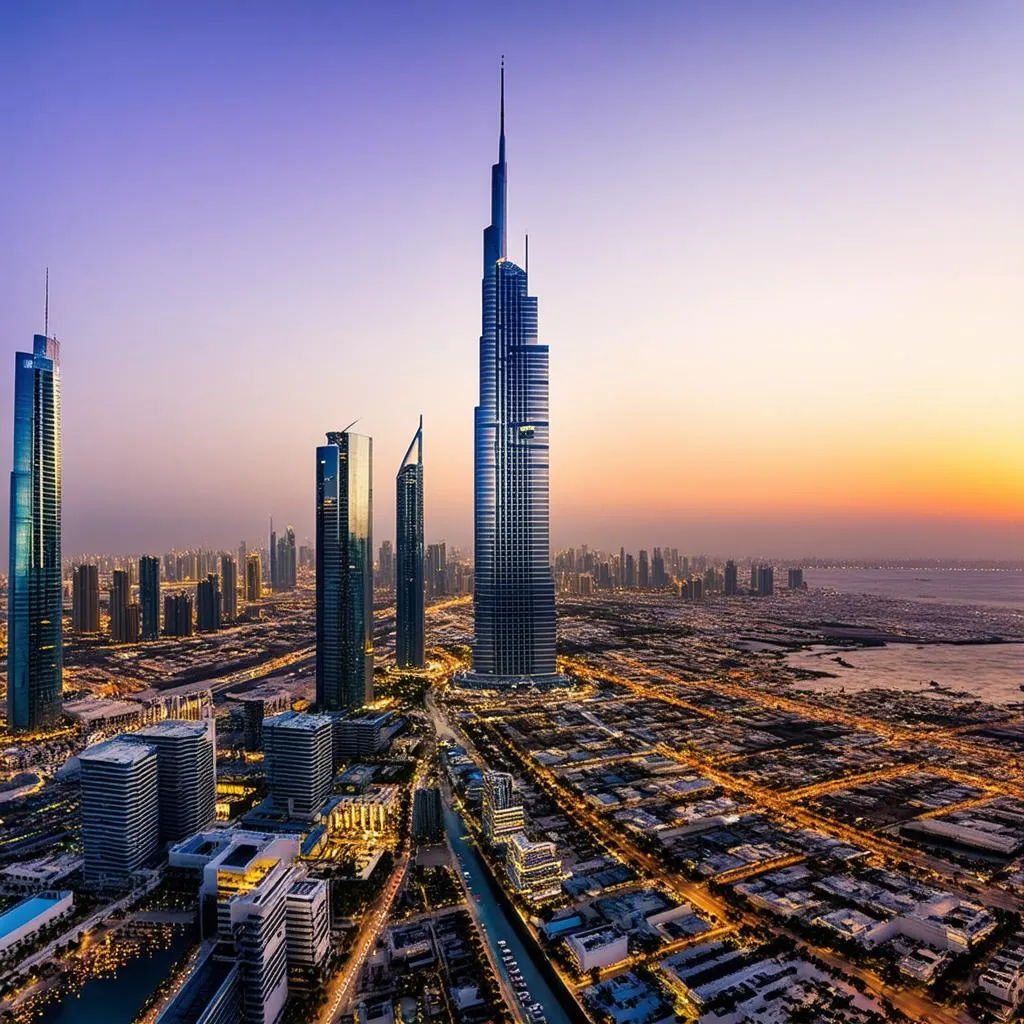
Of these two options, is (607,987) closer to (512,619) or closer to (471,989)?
(471,989)

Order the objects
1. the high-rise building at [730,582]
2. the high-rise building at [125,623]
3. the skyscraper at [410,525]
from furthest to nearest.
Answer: the high-rise building at [730,582] → the high-rise building at [125,623] → the skyscraper at [410,525]

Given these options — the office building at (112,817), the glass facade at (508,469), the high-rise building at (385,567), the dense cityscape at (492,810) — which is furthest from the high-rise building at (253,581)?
the office building at (112,817)

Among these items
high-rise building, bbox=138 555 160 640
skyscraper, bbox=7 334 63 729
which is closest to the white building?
skyscraper, bbox=7 334 63 729

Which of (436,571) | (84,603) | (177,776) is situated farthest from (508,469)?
(436,571)

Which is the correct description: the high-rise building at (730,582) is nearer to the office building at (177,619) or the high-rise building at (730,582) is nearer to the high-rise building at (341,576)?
the office building at (177,619)

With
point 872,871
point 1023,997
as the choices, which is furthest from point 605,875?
point 1023,997

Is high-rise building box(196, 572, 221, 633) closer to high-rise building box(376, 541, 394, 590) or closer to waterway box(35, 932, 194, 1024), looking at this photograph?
high-rise building box(376, 541, 394, 590)
